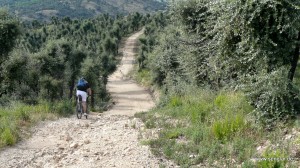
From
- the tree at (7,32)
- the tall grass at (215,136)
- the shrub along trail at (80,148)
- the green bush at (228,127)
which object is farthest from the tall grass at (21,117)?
the tree at (7,32)

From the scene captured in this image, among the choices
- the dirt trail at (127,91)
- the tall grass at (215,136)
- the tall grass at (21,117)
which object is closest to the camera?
the tall grass at (215,136)

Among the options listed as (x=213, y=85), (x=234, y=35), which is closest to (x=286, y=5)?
(x=234, y=35)

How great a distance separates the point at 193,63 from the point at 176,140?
9370mm

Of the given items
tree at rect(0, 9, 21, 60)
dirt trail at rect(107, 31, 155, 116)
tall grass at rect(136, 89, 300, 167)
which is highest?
tree at rect(0, 9, 21, 60)

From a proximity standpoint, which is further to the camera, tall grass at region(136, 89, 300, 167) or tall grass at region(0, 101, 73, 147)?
tall grass at region(0, 101, 73, 147)

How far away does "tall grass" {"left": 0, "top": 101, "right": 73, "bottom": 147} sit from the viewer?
35.6 ft

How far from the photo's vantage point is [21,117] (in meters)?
13.9

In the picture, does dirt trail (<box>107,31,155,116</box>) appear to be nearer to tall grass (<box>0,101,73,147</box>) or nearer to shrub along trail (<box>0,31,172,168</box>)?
tall grass (<box>0,101,73,147</box>)

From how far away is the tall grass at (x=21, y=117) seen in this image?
10836 millimetres

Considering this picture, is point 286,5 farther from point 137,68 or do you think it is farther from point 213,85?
point 137,68

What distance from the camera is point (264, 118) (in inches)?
349

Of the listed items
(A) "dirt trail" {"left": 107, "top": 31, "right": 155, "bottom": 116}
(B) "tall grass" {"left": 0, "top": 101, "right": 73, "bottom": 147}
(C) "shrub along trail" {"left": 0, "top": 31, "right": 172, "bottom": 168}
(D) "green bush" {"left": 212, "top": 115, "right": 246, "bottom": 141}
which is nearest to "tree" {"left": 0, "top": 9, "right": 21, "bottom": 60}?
(A) "dirt trail" {"left": 107, "top": 31, "right": 155, "bottom": 116}

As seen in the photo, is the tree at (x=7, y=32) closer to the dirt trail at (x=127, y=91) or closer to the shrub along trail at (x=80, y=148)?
the dirt trail at (x=127, y=91)

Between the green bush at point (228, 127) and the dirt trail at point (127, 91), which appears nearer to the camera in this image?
the green bush at point (228, 127)
